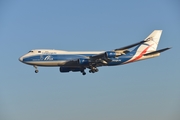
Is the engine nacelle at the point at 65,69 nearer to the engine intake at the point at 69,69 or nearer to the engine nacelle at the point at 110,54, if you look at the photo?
the engine intake at the point at 69,69

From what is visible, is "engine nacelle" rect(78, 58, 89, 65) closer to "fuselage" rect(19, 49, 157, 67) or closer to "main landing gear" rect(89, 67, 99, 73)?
"fuselage" rect(19, 49, 157, 67)

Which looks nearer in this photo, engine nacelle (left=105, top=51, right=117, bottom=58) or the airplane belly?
the airplane belly

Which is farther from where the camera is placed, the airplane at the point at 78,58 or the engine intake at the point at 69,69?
the engine intake at the point at 69,69

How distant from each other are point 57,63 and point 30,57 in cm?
522

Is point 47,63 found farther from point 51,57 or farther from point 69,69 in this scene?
point 69,69

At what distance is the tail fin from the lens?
84.4 metres

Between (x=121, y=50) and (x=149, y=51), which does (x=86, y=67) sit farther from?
(x=149, y=51)

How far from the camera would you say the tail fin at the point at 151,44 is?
8444 cm

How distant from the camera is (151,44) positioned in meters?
85.8

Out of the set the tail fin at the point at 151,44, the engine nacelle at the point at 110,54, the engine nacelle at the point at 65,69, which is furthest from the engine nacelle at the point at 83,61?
the tail fin at the point at 151,44

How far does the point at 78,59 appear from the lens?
7600 centimetres

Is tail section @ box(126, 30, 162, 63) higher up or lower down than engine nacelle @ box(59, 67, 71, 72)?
higher up

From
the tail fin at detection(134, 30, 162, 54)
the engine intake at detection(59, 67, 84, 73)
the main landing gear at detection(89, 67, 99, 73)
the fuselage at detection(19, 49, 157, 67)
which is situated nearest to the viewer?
the fuselage at detection(19, 49, 157, 67)

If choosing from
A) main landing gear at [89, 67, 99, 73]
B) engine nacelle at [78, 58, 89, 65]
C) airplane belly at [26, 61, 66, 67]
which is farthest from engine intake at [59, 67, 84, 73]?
airplane belly at [26, 61, 66, 67]
